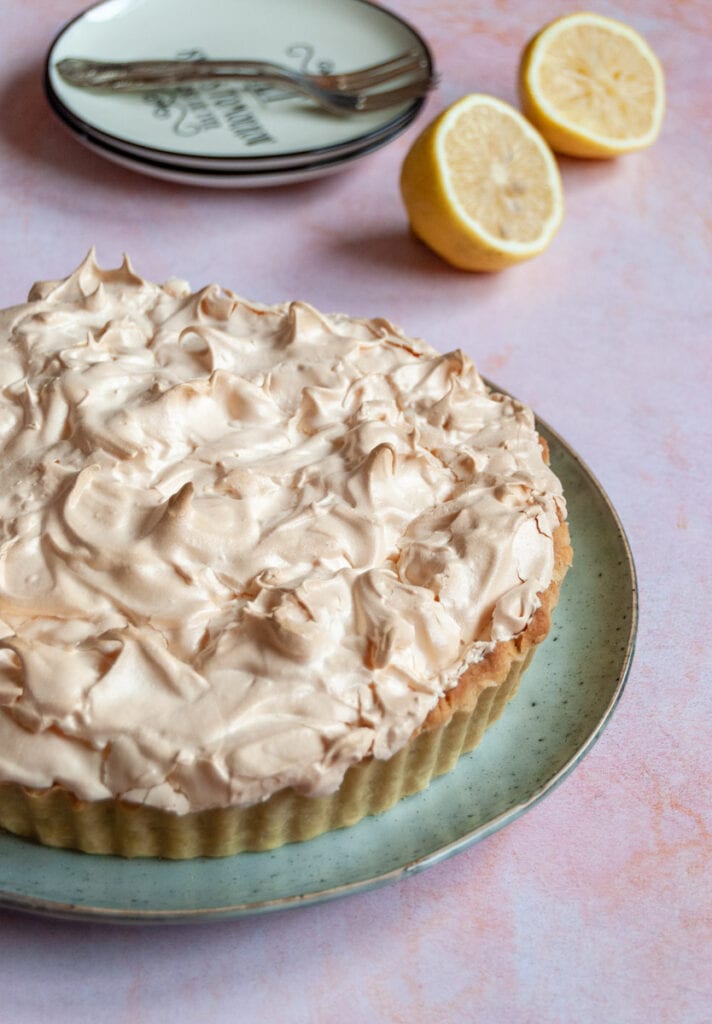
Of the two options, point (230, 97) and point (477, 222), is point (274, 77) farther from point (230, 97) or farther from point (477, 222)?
point (477, 222)

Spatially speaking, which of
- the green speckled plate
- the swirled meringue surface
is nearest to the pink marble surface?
the green speckled plate

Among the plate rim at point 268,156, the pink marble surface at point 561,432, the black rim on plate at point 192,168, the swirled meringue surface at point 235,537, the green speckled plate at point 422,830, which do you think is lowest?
the pink marble surface at point 561,432

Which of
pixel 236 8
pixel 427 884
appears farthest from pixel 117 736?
pixel 236 8

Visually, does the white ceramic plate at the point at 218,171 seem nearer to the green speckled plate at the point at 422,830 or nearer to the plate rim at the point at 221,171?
the plate rim at the point at 221,171

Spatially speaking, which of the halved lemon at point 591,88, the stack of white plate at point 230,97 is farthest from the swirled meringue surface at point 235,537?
the halved lemon at point 591,88

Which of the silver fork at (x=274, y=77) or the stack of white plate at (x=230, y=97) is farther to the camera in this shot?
the silver fork at (x=274, y=77)

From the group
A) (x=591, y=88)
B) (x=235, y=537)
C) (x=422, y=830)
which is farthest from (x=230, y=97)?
(x=422, y=830)

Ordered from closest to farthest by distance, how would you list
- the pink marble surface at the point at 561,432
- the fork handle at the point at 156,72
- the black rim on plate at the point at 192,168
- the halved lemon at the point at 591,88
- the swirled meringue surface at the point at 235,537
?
1. the swirled meringue surface at the point at 235,537
2. the pink marble surface at the point at 561,432
3. the black rim on plate at the point at 192,168
4. the fork handle at the point at 156,72
5. the halved lemon at the point at 591,88
